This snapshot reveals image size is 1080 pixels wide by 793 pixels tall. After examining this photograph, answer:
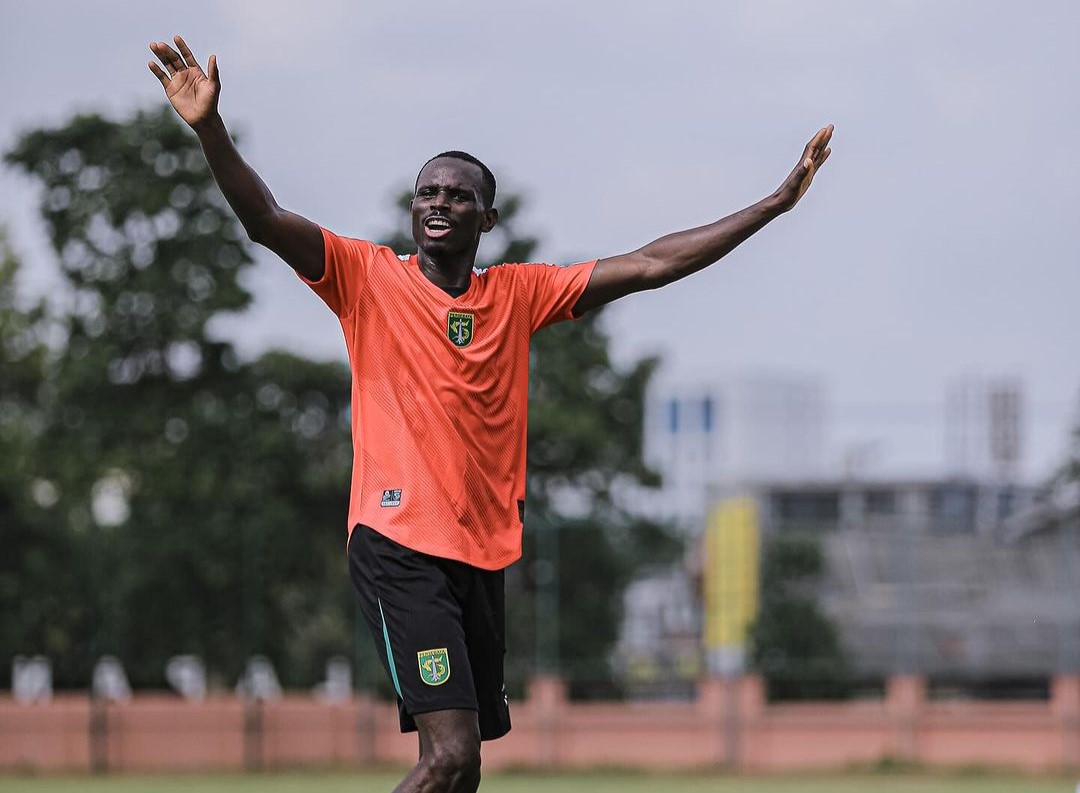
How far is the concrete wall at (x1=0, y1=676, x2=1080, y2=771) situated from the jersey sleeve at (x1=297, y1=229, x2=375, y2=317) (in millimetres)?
15561

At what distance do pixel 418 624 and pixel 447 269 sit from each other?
103cm

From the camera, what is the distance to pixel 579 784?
60.2ft

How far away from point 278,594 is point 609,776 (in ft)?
16.0

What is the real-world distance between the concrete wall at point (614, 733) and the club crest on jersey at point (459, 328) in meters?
15.6

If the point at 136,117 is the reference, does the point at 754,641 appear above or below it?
below

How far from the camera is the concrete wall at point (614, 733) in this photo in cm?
2041

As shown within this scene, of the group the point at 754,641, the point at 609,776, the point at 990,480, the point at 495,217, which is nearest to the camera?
the point at 495,217

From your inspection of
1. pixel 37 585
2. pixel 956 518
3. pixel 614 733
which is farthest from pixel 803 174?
pixel 37 585

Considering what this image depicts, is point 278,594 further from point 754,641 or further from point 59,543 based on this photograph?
point 754,641

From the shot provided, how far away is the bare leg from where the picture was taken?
5.09 meters

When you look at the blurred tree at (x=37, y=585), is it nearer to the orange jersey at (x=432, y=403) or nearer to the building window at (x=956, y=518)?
the building window at (x=956, y=518)

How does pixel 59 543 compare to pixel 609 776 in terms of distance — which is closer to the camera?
pixel 609 776

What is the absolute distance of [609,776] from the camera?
1988 centimetres

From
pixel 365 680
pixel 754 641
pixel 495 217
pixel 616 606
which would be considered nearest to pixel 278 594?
pixel 365 680
